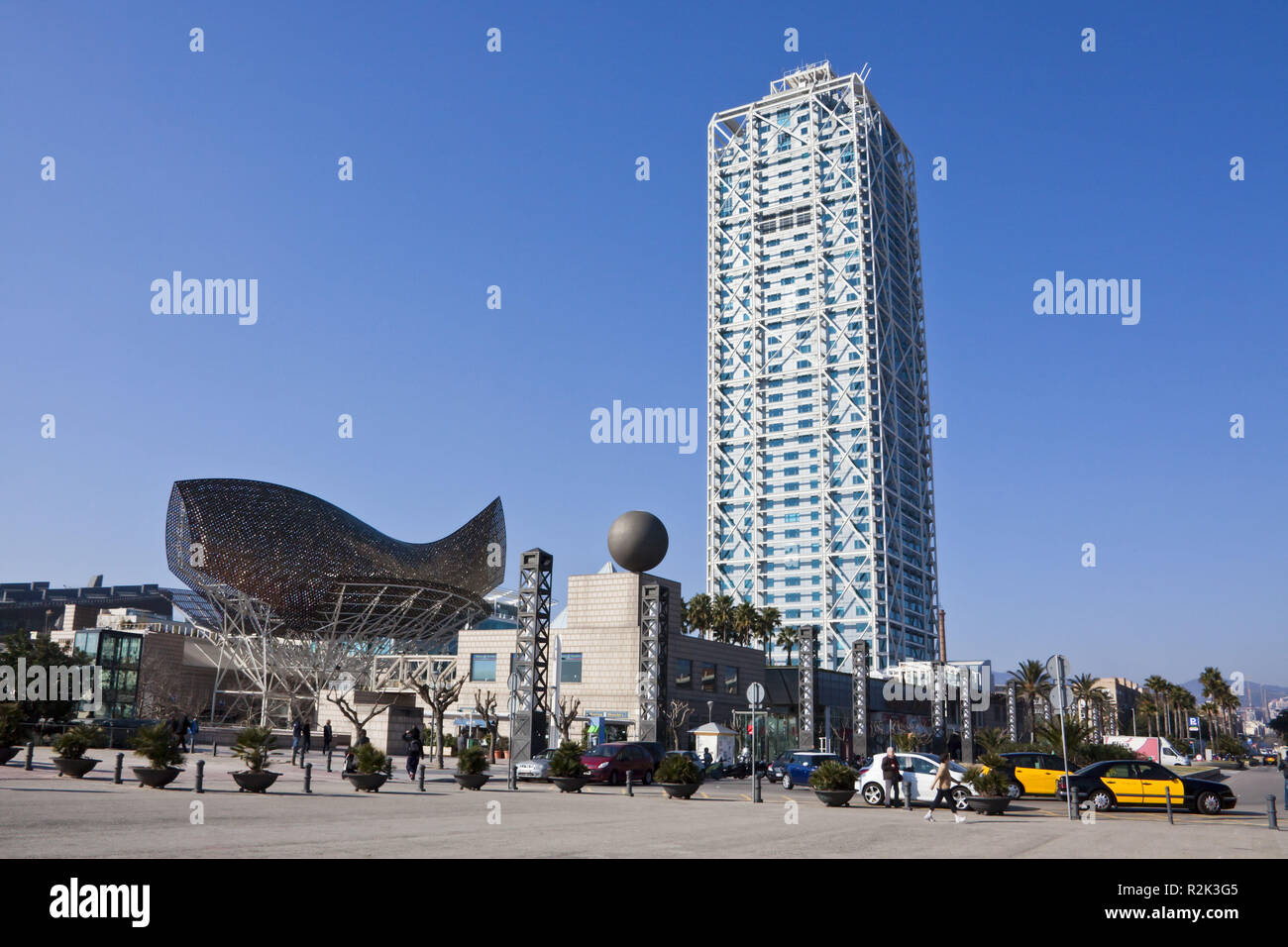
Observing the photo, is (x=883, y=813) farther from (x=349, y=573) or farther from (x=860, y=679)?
(x=349, y=573)

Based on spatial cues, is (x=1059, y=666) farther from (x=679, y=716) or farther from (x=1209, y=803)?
(x=679, y=716)

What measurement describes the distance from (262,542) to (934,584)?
123080 mm

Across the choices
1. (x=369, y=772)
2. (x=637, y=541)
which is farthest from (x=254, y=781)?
(x=637, y=541)

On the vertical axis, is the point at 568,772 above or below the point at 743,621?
below

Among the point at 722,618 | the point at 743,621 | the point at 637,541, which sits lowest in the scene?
the point at 743,621

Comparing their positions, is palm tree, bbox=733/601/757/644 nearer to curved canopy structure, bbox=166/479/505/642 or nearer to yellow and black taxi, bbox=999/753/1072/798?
curved canopy structure, bbox=166/479/505/642

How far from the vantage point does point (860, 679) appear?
62.0 metres

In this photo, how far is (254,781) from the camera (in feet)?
75.3

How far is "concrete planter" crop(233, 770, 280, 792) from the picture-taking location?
22.9 m

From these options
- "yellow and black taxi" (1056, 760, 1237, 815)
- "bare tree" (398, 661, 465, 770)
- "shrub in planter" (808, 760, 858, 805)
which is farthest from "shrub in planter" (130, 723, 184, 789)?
"yellow and black taxi" (1056, 760, 1237, 815)

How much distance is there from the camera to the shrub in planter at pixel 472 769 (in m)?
27.4

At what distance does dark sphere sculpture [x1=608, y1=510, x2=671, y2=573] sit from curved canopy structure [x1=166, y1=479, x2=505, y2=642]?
20.0 m

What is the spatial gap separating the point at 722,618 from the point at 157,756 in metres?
76.3
